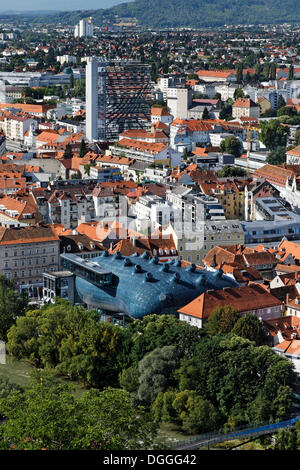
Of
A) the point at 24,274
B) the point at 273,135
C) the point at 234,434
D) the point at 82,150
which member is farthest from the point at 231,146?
the point at 234,434

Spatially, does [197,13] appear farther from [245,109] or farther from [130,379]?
[130,379]

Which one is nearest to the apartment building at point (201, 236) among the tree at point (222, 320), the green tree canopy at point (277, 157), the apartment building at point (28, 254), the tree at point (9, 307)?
the apartment building at point (28, 254)

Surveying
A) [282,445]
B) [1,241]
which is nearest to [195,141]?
[1,241]

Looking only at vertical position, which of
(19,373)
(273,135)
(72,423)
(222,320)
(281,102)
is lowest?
(281,102)

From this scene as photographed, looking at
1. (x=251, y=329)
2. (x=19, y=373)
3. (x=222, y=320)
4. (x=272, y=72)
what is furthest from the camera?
(x=272, y=72)
